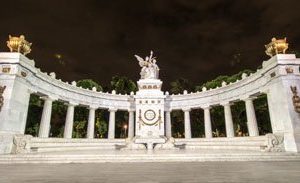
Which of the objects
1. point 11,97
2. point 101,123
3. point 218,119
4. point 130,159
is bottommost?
point 130,159

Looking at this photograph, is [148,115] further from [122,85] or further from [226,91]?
[122,85]

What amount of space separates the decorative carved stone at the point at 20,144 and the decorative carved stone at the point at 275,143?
2305 centimetres

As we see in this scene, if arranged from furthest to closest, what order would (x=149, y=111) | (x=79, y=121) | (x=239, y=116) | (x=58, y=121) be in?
1. (x=58, y=121)
2. (x=79, y=121)
3. (x=239, y=116)
4. (x=149, y=111)

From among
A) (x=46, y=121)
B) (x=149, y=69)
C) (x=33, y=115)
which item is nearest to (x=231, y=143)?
(x=149, y=69)

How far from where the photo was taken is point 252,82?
29172 mm

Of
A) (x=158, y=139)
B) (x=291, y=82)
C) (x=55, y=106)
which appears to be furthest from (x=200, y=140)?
(x=55, y=106)

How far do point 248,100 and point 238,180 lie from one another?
966 inches

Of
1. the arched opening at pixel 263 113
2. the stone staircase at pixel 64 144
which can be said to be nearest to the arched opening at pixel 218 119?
the arched opening at pixel 263 113

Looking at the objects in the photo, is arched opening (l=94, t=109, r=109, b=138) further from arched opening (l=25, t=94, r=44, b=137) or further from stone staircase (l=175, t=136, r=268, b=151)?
stone staircase (l=175, t=136, r=268, b=151)

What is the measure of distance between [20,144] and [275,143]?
2415cm

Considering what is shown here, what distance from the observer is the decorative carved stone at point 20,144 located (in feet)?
63.4

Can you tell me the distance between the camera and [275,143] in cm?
1977

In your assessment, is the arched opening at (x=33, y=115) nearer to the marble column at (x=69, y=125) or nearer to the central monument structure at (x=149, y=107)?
the marble column at (x=69, y=125)

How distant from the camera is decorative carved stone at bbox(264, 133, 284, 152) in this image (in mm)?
19652
